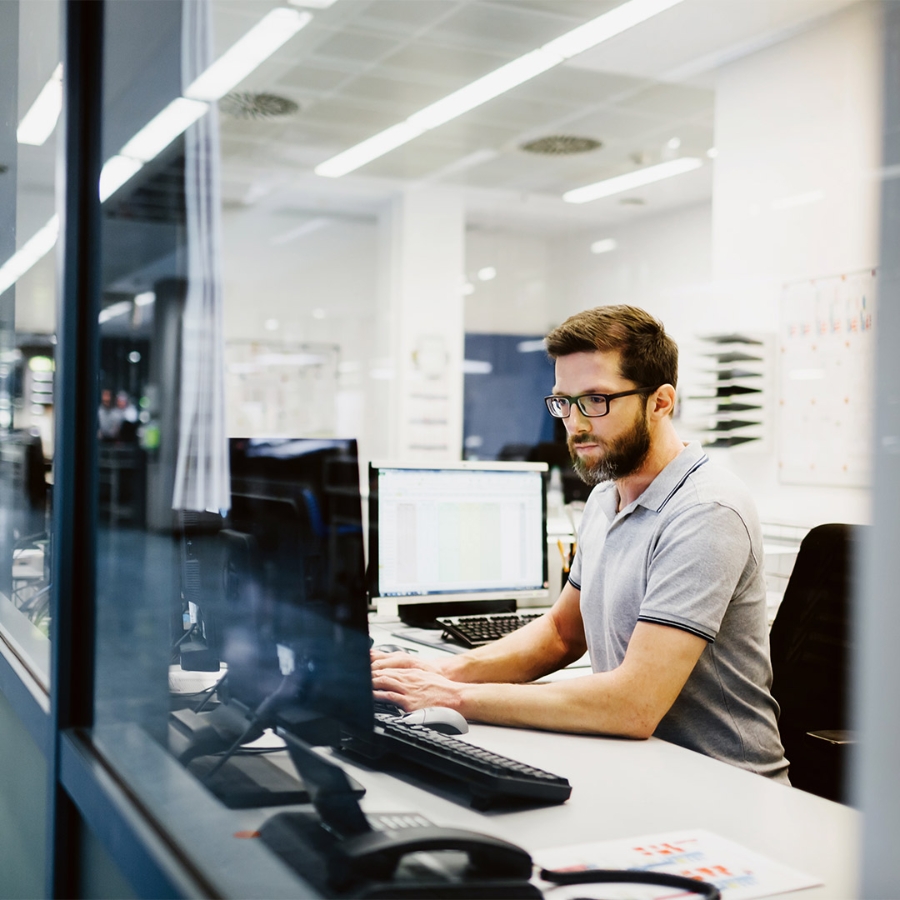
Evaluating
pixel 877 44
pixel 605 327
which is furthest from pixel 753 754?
pixel 877 44

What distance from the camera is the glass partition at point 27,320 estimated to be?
5.22 feet

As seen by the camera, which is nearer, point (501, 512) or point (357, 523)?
point (357, 523)

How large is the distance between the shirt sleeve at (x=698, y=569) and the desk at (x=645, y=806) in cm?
20

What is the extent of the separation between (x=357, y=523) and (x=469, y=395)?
6.57 metres

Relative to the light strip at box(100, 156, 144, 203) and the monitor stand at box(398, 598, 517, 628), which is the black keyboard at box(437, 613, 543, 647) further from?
the light strip at box(100, 156, 144, 203)

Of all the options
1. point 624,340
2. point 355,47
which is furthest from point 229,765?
point 355,47

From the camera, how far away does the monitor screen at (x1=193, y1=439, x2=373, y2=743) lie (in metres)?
0.99

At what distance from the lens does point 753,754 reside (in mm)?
Answer: 1594

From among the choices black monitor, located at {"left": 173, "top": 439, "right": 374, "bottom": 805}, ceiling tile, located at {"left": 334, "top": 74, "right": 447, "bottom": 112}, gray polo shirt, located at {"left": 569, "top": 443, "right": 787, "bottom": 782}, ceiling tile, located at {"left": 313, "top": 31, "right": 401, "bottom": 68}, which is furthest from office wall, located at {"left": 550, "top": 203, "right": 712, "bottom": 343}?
black monitor, located at {"left": 173, "top": 439, "right": 374, "bottom": 805}

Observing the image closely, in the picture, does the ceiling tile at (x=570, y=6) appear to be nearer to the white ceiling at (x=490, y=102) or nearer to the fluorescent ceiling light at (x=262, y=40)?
the white ceiling at (x=490, y=102)

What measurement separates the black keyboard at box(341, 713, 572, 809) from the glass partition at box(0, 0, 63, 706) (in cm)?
53

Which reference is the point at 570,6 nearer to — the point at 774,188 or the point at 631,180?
the point at 774,188

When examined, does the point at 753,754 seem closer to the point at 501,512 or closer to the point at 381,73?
the point at 501,512

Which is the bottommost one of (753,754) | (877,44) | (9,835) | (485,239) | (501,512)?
(9,835)
